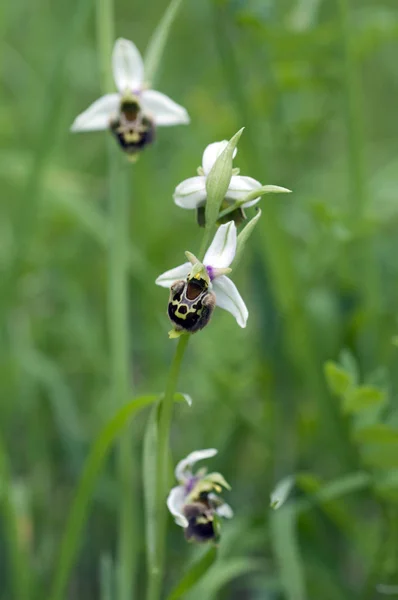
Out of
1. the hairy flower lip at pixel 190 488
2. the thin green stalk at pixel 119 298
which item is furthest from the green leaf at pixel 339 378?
the thin green stalk at pixel 119 298

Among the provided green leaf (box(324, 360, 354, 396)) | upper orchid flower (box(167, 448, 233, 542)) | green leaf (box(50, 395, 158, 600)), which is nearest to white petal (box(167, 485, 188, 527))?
upper orchid flower (box(167, 448, 233, 542))

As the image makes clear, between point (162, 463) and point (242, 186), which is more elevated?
point (242, 186)

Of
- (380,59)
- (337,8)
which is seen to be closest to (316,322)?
(337,8)

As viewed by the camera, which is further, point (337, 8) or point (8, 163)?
point (8, 163)

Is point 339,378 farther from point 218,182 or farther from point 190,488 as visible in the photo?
point 218,182

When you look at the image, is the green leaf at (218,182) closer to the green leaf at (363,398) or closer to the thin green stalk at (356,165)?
the green leaf at (363,398)

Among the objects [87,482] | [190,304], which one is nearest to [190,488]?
[87,482]

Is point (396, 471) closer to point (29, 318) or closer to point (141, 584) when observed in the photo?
point (141, 584)
